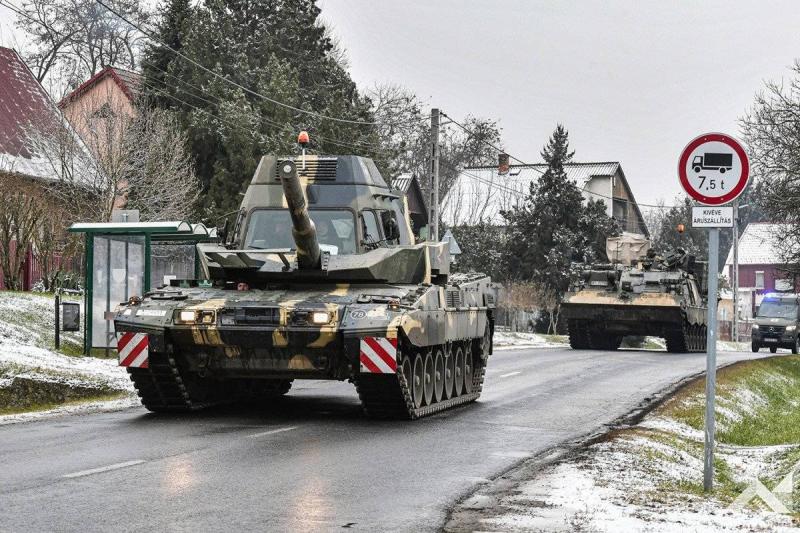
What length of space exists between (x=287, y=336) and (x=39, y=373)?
5.90m

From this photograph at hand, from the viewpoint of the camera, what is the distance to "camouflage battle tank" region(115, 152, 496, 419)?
47.7 ft

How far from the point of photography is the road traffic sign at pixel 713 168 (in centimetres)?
1068

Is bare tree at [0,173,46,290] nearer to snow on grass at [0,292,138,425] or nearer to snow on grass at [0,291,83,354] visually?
snow on grass at [0,291,83,354]

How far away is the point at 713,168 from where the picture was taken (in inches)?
423

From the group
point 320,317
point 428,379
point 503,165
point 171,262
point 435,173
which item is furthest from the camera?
point 503,165

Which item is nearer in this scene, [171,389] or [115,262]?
[171,389]

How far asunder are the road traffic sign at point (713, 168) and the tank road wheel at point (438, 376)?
6.37m

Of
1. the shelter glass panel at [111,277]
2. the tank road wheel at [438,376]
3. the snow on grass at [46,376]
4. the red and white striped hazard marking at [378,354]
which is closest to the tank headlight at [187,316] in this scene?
the red and white striped hazard marking at [378,354]

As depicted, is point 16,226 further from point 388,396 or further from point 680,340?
point 680,340

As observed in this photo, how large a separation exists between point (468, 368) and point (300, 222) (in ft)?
15.7

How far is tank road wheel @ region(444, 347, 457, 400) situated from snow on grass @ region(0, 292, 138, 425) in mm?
4056

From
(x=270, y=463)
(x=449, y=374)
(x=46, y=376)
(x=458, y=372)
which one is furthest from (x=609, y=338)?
(x=270, y=463)

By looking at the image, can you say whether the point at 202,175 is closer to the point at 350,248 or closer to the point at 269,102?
the point at 269,102

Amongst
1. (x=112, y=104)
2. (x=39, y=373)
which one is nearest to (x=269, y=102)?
(x=112, y=104)
